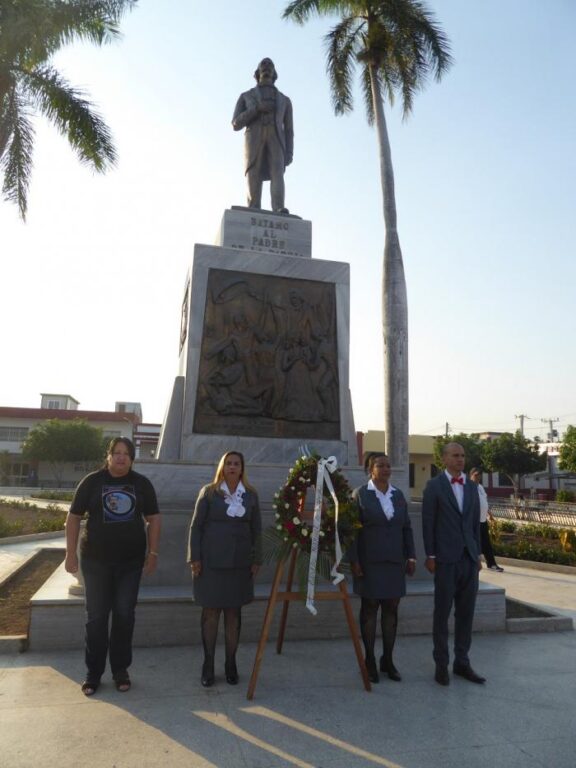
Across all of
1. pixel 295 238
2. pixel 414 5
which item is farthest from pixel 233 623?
pixel 414 5

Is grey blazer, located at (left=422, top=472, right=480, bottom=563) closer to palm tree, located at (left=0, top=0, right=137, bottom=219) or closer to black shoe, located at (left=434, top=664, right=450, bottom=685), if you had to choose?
→ black shoe, located at (left=434, top=664, right=450, bottom=685)

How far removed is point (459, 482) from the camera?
465 centimetres

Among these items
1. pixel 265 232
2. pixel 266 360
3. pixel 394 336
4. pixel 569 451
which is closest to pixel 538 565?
pixel 394 336

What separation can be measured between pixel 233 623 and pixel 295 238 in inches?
243

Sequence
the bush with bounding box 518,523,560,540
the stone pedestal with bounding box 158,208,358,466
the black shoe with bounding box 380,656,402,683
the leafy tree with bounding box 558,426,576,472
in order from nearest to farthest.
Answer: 1. the black shoe with bounding box 380,656,402,683
2. the stone pedestal with bounding box 158,208,358,466
3. the bush with bounding box 518,523,560,540
4. the leafy tree with bounding box 558,426,576,472

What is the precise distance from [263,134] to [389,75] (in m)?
10.1

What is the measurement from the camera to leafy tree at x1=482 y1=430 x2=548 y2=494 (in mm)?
45344

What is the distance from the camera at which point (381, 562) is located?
4.46 m

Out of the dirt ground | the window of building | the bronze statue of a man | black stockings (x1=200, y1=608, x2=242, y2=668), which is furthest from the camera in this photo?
the window of building

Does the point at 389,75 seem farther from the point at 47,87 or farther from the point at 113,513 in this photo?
the point at 113,513

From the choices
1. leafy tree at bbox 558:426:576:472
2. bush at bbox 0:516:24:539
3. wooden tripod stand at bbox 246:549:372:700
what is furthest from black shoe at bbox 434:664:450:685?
leafy tree at bbox 558:426:576:472

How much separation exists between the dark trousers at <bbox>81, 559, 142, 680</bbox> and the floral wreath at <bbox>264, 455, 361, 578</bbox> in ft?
3.58

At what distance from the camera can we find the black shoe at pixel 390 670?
14.4 ft

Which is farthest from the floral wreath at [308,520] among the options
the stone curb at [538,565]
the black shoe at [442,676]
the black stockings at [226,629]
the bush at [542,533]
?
the bush at [542,533]
